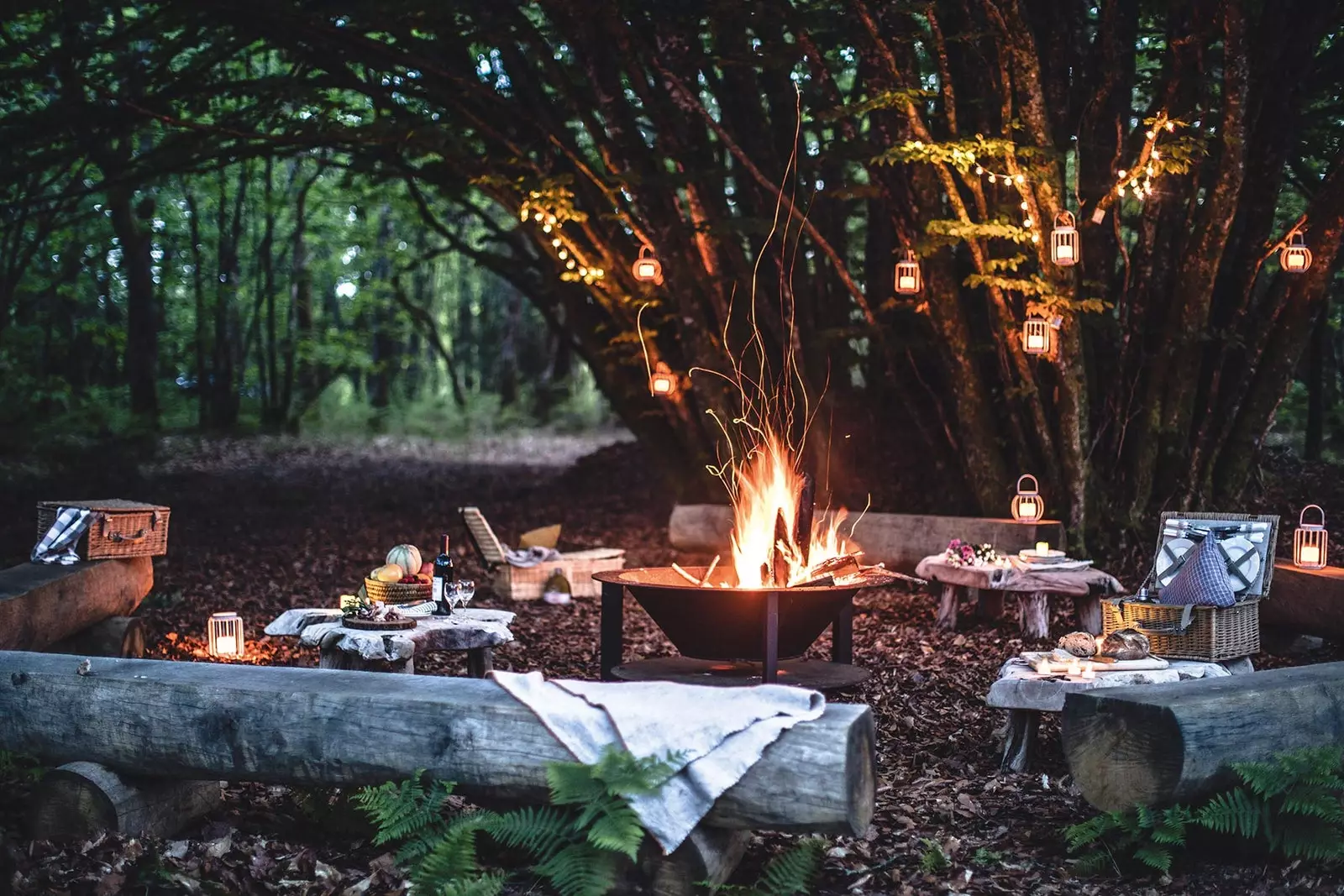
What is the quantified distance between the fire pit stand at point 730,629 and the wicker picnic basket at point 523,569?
3357mm

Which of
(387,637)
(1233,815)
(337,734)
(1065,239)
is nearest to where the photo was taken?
(1233,815)

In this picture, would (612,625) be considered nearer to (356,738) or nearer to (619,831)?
(356,738)

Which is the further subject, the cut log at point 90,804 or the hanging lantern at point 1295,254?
the hanging lantern at point 1295,254

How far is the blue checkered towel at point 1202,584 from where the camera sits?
664 centimetres

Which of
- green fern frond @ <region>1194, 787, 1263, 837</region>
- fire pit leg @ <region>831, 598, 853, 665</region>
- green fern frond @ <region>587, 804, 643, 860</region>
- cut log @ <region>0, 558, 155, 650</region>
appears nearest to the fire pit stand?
fire pit leg @ <region>831, 598, 853, 665</region>

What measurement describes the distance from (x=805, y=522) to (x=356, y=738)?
2914 mm

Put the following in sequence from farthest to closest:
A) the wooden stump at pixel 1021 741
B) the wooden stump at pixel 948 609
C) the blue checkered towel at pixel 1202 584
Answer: the wooden stump at pixel 948 609, the blue checkered towel at pixel 1202 584, the wooden stump at pixel 1021 741

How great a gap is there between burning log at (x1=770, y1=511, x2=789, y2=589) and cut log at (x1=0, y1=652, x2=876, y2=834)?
227 cm

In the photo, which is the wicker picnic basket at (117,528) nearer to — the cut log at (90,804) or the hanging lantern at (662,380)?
the cut log at (90,804)

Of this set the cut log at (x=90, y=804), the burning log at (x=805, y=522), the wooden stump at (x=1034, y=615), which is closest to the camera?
the cut log at (x=90, y=804)

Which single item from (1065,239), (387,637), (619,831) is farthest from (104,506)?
(1065,239)

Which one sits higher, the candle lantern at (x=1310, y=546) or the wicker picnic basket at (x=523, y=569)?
the candle lantern at (x=1310, y=546)

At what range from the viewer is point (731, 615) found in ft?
19.7

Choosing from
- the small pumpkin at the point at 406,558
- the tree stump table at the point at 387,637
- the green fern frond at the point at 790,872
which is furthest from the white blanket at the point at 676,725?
the small pumpkin at the point at 406,558
